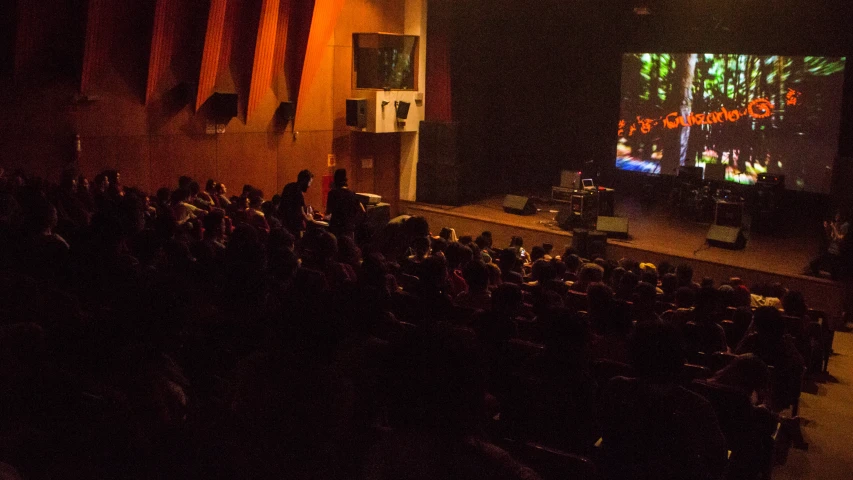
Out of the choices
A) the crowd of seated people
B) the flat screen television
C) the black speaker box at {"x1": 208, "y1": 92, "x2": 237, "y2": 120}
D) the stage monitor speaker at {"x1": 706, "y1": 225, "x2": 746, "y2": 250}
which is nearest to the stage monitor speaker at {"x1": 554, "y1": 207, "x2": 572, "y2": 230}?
the stage monitor speaker at {"x1": 706, "y1": 225, "x2": 746, "y2": 250}

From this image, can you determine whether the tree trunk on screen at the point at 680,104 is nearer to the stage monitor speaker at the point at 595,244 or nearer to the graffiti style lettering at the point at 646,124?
the graffiti style lettering at the point at 646,124

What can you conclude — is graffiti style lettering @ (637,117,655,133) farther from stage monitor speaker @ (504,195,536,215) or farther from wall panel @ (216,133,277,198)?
wall panel @ (216,133,277,198)

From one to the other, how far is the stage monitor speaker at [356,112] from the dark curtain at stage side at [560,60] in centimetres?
218

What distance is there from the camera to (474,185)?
1548 centimetres

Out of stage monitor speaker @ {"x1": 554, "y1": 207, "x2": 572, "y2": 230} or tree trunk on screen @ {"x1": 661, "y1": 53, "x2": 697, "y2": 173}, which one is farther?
tree trunk on screen @ {"x1": 661, "y1": 53, "x2": 697, "y2": 173}

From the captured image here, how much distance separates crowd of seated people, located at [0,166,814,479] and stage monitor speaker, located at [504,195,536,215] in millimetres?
8749

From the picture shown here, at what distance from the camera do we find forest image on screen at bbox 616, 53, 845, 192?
1339 cm

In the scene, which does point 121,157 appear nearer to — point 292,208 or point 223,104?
point 223,104

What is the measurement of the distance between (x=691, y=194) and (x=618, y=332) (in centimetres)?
1037

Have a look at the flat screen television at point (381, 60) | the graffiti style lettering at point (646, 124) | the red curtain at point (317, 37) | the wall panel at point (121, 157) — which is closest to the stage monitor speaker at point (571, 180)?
the graffiti style lettering at point (646, 124)

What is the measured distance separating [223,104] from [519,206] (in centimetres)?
537

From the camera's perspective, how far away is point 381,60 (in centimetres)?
1372

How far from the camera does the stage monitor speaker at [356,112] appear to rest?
44.5ft

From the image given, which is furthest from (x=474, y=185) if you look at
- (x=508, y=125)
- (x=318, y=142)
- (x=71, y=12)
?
(x=71, y=12)
